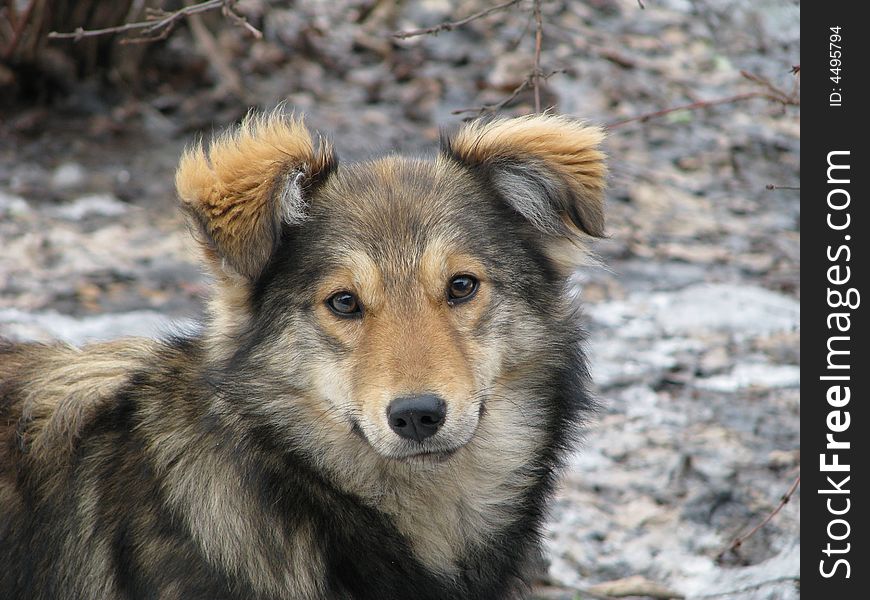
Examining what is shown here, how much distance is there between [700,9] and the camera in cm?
1190

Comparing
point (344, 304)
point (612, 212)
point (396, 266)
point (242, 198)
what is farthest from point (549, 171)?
point (612, 212)

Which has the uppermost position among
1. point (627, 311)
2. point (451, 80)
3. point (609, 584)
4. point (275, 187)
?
point (451, 80)

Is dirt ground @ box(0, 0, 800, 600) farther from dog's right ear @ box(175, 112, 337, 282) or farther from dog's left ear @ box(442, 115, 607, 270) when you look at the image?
dog's right ear @ box(175, 112, 337, 282)

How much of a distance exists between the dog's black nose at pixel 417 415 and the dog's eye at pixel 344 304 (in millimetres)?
464

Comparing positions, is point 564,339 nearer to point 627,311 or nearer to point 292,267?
point 292,267

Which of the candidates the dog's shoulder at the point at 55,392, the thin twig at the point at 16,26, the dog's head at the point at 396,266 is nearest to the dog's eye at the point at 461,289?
the dog's head at the point at 396,266

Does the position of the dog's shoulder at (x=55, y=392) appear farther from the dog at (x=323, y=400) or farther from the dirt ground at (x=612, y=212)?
the dirt ground at (x=612, y=212)

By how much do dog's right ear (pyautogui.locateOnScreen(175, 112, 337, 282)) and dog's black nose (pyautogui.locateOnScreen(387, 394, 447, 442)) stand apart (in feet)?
2.46

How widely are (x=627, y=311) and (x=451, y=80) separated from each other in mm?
3822

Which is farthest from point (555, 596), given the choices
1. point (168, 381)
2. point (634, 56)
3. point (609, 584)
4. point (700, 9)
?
point (700, 9)

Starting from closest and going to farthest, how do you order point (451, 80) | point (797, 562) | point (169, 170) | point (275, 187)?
point (275, 187) < point (797, 562) < point (169, 170) < point (451, 80)

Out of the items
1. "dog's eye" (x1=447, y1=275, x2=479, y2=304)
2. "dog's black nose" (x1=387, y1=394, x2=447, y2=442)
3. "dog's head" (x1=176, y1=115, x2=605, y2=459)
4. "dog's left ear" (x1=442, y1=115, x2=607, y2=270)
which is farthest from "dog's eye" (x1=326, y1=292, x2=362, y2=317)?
"dog's left ear" (x1=442, y1=115, x2=607, y2=270)

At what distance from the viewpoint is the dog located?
3.86m

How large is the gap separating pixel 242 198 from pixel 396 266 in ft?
1.87
